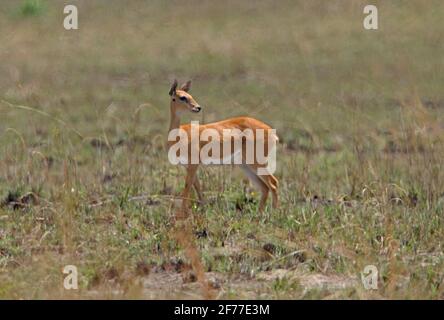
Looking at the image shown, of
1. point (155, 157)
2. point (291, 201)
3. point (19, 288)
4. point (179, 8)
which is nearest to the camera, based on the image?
point (19, 288)

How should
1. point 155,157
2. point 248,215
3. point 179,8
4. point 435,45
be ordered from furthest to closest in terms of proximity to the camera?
1. point 179,8
2. point 435,45
3. point 155,157
4. point 248,215

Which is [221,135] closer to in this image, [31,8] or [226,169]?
[226,169]

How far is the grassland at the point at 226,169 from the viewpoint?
6.61m

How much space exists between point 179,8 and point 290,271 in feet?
42.5

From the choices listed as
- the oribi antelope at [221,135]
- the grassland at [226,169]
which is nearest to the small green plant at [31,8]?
the grassland at [226,169]

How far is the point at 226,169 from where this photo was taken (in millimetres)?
9781

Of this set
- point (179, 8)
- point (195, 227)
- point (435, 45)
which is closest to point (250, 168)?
point (195, 227)

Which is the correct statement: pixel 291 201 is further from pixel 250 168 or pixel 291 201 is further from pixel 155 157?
pixel 155 157

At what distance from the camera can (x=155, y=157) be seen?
10.5m

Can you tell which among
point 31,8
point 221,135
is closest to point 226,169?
point 221,135

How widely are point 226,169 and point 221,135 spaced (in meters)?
1.28

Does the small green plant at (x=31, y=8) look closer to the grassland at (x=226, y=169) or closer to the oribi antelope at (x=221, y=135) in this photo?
the grassland at (x=226, y=169)

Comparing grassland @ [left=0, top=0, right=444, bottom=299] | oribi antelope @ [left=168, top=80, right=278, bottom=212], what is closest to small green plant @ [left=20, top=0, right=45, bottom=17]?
grassland @ [left=0, top=0, right=444, bottom=299]
